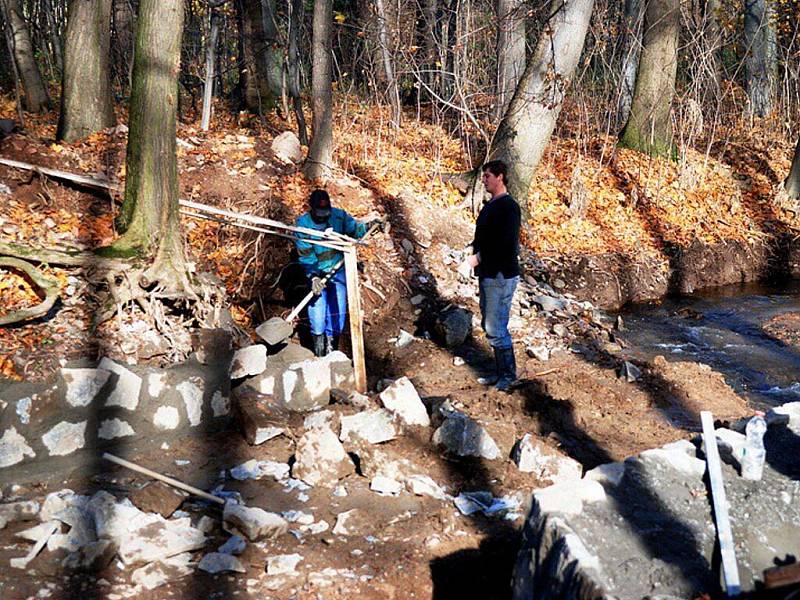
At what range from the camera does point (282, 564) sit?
434 cm

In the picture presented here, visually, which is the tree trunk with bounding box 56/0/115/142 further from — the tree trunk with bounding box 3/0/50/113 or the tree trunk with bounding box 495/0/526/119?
the tree trunk with bounding box 495/0/526/119

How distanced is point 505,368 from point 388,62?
7.99 metres

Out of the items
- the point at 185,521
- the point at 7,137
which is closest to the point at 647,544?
the point at 185,521

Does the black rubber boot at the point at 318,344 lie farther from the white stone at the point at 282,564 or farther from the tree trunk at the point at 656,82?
the tree trunk at the point at 656,82

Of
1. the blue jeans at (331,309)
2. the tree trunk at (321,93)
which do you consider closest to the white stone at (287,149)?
the tree trunk at (321,93)

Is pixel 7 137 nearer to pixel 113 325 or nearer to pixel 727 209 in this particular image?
pixel 113 325

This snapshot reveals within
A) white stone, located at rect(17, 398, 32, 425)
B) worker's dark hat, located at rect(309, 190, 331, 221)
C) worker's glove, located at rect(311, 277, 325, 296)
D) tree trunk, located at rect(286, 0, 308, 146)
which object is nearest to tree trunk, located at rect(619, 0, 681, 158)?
tree trunk, located at rect(286, 0, 308, 146)

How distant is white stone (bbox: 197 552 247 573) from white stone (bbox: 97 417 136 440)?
1.57 meters

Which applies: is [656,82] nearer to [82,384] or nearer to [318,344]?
[318,344]

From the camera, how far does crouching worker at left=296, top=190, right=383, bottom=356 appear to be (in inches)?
293

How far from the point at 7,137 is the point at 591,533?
866cm

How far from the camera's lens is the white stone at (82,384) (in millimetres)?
5266

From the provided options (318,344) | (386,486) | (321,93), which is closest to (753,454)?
(386,486)

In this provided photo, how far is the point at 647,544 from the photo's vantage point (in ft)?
12.0
